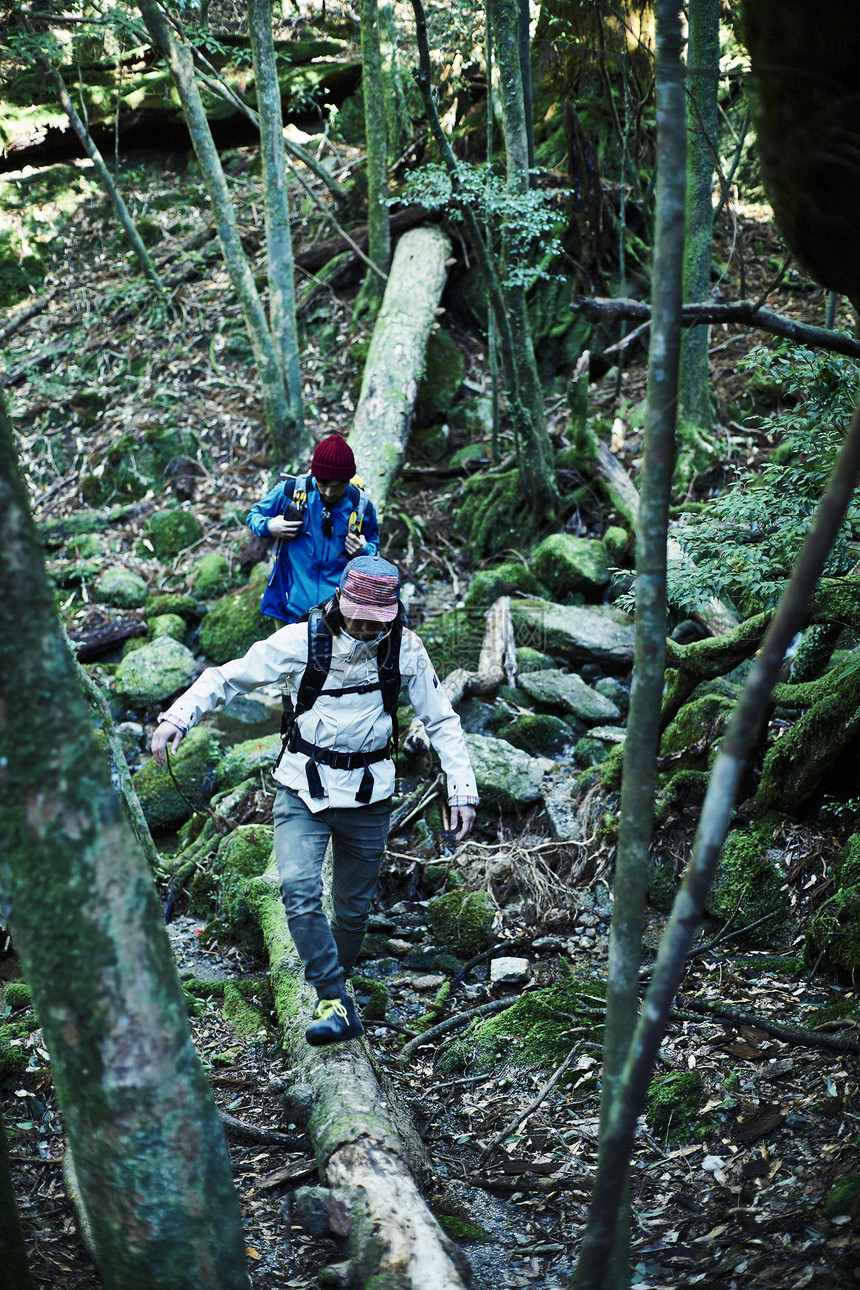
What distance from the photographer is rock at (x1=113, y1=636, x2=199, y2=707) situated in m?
8.93

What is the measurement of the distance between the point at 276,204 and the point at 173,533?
4109 millimetres

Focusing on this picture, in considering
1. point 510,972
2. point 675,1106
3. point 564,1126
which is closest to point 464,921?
point 510,972

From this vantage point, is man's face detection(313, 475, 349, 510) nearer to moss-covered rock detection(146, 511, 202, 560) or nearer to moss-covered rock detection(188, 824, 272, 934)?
moss-covered rock detection(188, 824, 272, 934)

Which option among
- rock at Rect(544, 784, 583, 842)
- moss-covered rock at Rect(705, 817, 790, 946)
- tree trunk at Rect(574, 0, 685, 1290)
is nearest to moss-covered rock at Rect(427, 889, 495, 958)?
rock at Rect(544, 784, 583, 842)

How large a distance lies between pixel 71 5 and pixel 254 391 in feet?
16.6

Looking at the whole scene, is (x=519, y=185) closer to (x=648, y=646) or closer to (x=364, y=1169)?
(x=648, y=646)

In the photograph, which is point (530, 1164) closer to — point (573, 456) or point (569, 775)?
point (569, 775)

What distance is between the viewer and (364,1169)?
3.00 metres

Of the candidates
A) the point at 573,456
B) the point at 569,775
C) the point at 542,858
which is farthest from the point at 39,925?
the point at 573,456

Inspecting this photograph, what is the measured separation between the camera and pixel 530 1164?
3496 millimetres

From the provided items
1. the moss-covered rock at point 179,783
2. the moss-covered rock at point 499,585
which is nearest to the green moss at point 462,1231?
the moss-covered rock at point 179,783

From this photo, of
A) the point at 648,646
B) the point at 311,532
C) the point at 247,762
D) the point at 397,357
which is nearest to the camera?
the point at 648,646

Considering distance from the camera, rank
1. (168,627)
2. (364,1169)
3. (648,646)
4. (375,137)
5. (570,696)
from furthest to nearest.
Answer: (375,137) → (168,627) → (570,696) → (364,1169) → (648,646)

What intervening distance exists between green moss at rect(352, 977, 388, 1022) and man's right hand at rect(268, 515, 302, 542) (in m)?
2.71
